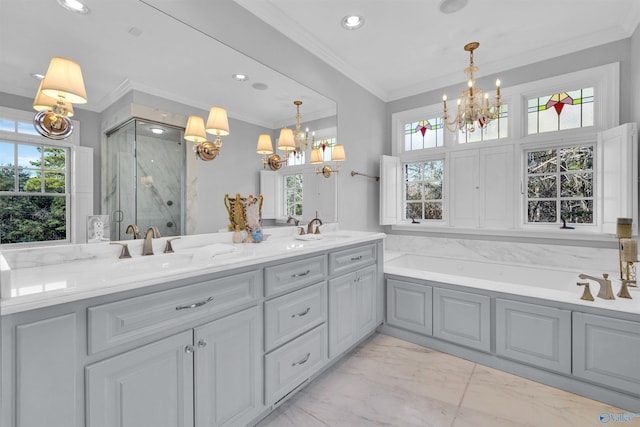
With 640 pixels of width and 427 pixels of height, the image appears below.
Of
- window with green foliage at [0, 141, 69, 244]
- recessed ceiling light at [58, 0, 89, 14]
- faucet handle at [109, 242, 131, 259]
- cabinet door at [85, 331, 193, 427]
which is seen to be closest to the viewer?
cabinet door at [85, 331, 193, 427]

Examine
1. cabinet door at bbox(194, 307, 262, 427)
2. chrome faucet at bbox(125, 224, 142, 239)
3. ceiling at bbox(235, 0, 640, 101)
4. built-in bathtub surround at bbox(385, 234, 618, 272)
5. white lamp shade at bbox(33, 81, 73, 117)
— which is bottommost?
cabinet door at bbox(194, 307, 262, 427)

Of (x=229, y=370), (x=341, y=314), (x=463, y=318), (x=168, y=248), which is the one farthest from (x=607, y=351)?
(x=168, y=248)

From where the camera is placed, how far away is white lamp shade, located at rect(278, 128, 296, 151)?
235cm

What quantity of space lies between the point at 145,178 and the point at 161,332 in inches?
33.5

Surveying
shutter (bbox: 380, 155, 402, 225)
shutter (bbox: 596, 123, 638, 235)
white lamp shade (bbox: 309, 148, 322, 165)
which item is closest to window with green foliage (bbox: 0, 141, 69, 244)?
white lamp shade (bbox: 309, 148, 322, 165)

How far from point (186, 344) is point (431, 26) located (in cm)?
289

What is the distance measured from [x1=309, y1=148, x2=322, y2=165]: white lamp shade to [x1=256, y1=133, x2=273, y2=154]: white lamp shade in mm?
495

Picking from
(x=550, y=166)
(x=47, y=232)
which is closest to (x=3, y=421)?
(x=47, y=232)

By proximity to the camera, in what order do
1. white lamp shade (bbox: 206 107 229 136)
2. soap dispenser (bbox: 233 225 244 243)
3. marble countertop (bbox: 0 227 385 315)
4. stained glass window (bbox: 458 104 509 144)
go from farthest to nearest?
stained glass window (bbox: 458 104 509 144), soap dispenser (bbox: 233 225 244 243), white lamp shade (bbox: 206 107 229 136), marble countertop (bbox: 0 227 385 315)

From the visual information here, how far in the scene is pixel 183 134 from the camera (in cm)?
170

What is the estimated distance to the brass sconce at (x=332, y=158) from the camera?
269cm

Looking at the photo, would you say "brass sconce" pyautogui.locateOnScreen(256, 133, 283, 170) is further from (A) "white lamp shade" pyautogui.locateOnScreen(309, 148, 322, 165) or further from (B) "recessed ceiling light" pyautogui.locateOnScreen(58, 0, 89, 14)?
(B) "recessed ceiling light" pyautogui.locateOnScreen(58, 0, 89, 14)

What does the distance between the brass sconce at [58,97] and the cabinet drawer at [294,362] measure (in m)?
1.46

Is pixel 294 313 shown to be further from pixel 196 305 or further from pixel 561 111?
pixel 561 111
